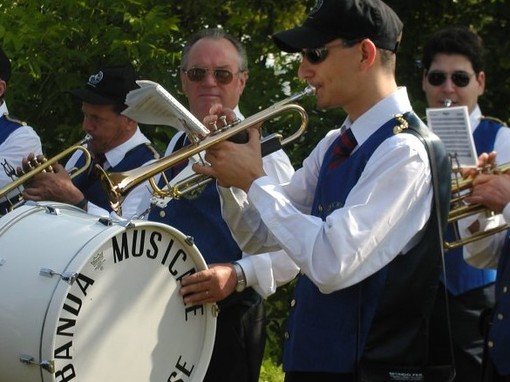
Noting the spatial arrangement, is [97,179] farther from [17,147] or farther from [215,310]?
[215,310]

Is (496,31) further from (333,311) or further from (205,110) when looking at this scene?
(333,311)

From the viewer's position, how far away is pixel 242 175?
12.2ft

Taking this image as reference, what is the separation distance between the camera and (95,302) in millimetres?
4094

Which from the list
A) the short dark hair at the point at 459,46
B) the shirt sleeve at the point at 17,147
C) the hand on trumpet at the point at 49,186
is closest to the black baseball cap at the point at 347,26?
the short dark hair at the point at 459,46

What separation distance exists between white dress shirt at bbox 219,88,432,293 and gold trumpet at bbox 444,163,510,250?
0.77 meters

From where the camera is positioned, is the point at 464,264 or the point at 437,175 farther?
the point at 464,264

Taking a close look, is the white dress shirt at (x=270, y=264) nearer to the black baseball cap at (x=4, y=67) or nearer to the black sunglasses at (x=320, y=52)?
the black sunglasses at (x=320, y=52)

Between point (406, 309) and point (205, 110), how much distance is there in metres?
1.78

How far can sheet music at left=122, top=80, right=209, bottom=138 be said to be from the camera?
Answer: 4.00 meters

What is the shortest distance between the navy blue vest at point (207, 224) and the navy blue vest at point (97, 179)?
0.92 m

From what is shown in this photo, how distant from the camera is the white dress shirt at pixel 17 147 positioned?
6.05 m

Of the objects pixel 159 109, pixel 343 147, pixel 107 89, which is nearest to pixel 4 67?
pixel 107 89

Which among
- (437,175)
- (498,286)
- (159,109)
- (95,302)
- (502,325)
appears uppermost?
(159,109)

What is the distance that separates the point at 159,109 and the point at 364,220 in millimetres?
994
